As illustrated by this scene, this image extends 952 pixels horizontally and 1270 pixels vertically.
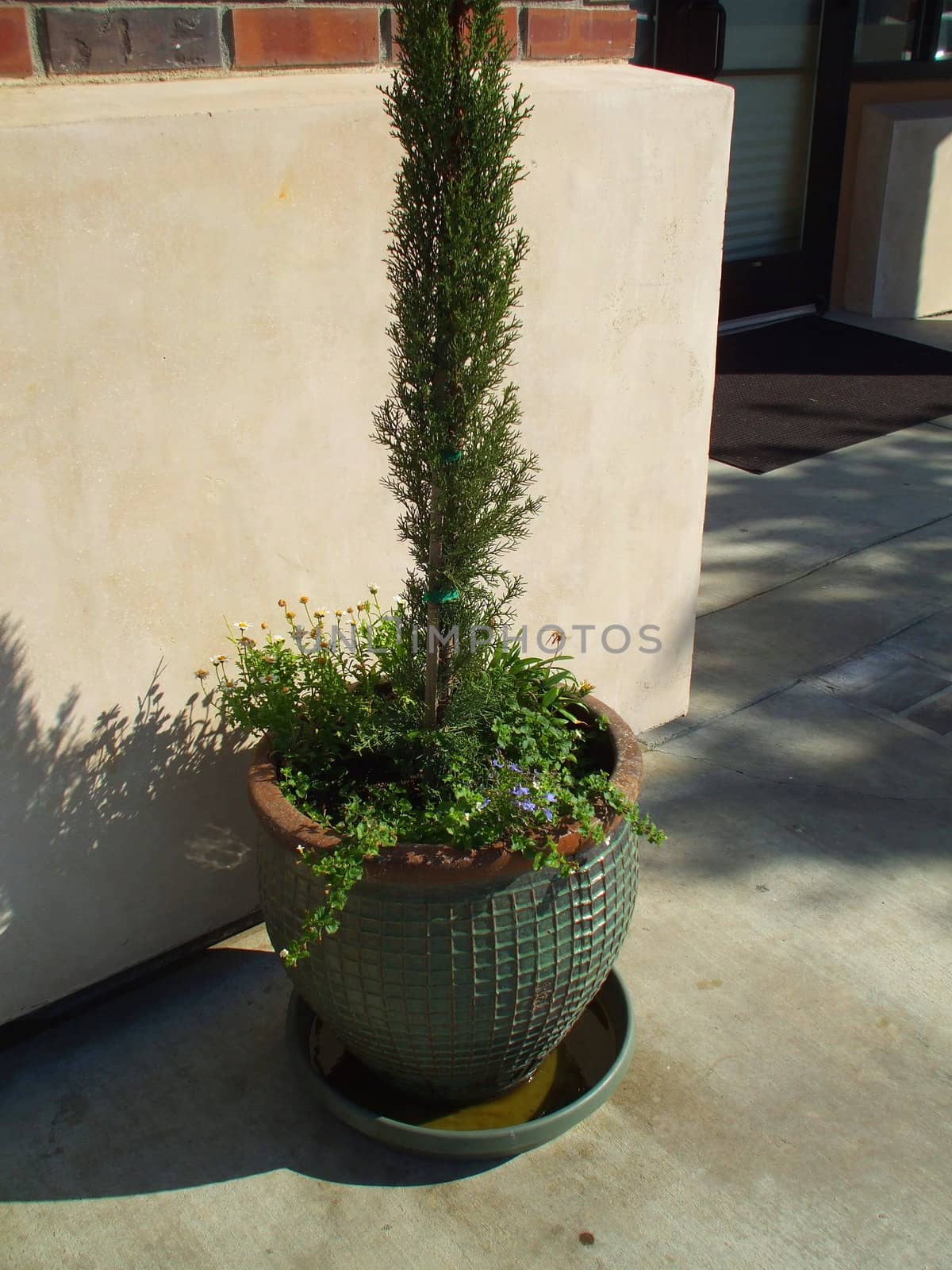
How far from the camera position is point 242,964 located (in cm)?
323

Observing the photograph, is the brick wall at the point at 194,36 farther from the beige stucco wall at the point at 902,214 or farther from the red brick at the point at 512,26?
the beige stucco wall at the point at 902,214

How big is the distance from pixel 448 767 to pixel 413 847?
0.27 meters

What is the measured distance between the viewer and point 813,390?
7629 millimetres

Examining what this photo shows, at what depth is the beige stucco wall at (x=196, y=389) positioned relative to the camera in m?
2.56

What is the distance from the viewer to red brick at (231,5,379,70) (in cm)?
275

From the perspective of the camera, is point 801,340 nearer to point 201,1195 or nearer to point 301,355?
point 301,355

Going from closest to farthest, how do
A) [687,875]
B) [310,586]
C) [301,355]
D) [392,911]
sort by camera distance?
[392,911], [301,355], [310,586], [687,875]

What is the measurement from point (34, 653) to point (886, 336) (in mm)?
7427

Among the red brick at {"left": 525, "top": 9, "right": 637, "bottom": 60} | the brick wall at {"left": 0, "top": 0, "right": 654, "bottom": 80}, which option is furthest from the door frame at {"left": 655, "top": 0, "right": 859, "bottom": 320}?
the brick wall at {"left": 0, "top": 0, "right": 654, "bottom": 80}

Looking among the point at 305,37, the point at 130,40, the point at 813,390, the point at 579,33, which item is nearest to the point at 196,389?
the point at 130,40

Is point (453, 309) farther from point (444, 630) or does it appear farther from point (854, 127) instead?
point (854, 127)

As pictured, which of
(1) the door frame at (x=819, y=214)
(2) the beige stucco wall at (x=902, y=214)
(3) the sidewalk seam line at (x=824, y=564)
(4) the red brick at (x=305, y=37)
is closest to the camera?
(4) the red brick at (x=305, y=37)

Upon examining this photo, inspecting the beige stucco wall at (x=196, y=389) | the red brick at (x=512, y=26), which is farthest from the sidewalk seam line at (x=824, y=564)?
the red brick at (x=512, y=26)

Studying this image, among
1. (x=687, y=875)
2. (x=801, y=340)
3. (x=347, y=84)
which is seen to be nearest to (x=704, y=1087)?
(x=687, y=875)
